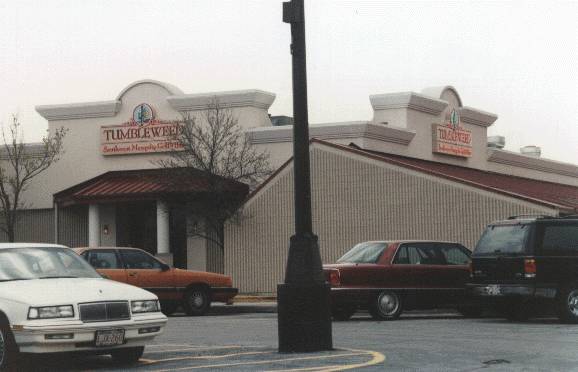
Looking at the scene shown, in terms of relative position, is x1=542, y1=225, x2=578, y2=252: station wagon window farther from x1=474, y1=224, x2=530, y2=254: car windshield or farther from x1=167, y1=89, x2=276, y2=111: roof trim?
x1=167, y1=89, x2=276, y2=111: roof trim

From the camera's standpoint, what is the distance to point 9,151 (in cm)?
4209

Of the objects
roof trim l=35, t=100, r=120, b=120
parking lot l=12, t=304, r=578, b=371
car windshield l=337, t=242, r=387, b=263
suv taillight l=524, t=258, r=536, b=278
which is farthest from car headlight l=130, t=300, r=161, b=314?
roof trim l=35, t=100, r=120, b=120

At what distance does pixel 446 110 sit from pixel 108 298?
32.6 metres

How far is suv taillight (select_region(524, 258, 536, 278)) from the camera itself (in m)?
19.7

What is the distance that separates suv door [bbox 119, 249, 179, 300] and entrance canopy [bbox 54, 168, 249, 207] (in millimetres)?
10837

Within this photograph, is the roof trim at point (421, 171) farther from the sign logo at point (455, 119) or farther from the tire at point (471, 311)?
the sign logo at point (455, 119)

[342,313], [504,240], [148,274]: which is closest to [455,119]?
[148,274]

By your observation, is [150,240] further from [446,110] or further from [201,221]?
[446,110]

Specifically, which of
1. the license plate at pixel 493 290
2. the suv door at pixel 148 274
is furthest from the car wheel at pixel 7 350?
the suv door at pixel 148 274

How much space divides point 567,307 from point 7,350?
10.5 meters

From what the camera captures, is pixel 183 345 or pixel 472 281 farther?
pixel 472 281

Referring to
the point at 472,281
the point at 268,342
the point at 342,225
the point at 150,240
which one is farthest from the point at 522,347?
the point at 150,240

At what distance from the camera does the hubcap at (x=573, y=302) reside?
1962 cm

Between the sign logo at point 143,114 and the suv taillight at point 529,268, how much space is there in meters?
23.5
